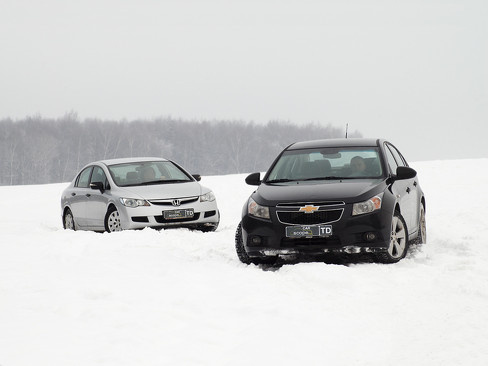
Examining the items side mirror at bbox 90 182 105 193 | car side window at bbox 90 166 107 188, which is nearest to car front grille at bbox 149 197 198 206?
side mirror at bbox 90 182 105 193

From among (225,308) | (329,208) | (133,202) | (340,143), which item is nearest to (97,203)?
(133,202)

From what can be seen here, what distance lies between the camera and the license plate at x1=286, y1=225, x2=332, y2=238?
27.2 ft

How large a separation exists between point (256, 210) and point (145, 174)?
519cm

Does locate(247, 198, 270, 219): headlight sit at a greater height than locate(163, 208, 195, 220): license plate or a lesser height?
greater

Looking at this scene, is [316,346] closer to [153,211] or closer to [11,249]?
[11,249]

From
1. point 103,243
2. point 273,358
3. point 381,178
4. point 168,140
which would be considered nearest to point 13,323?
point 273,358

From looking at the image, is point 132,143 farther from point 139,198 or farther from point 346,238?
point 346,238

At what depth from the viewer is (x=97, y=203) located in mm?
13438

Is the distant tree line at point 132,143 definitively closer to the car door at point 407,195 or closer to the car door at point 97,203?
the car door at point 97,203

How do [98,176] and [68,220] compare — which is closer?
[98,176]

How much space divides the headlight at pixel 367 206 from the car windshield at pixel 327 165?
824 millimetres

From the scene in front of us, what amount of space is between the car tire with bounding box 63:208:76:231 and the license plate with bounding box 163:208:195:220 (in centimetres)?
303

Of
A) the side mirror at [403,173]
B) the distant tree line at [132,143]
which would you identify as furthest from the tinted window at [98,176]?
the distant tree line at [132,143]

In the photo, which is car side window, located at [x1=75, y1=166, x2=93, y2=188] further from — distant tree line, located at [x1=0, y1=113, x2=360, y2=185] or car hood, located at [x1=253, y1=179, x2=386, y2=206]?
distant tree line, located at [x1=0, y1=113, x2=360, y2=185]
